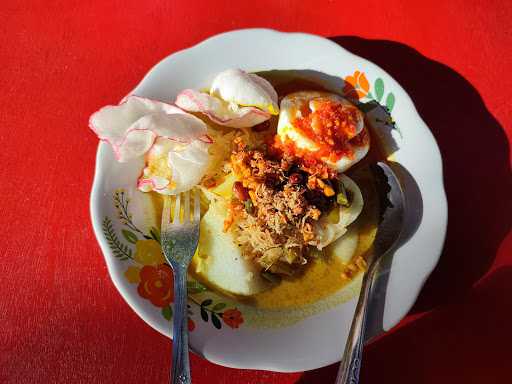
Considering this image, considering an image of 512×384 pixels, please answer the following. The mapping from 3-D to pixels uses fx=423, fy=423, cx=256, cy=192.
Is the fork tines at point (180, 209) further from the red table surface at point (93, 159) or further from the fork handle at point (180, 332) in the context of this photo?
the red table surface at point (93, 159)

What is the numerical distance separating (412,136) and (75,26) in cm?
190

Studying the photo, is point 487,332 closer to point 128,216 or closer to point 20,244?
point 128,216

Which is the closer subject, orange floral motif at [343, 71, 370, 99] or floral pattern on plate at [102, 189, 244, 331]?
floral pattern on plate at [102, 189, 244, 331]

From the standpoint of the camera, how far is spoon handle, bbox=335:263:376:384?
1.58m

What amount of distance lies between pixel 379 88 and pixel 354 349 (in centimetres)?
115

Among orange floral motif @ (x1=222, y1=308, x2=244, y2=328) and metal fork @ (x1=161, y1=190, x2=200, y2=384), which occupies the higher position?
metal fork @ (x1=161, y1=190, x2=200, y2=384)

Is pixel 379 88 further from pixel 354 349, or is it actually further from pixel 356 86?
pixel 354 349

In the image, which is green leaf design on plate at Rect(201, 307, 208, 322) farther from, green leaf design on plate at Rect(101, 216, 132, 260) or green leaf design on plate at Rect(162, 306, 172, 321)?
green leaf design on plate at Rect(101, 216, 132, 260)

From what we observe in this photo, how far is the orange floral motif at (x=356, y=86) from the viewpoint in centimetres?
198

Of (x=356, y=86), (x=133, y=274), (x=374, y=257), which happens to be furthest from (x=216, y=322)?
(x=356, y=86)

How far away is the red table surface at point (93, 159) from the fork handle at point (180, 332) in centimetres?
30

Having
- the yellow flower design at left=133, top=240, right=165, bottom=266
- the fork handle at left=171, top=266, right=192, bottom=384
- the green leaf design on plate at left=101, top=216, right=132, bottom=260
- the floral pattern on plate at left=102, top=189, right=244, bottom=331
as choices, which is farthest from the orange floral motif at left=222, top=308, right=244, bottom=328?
the green leaf design on plate at left=101, top=216, right=132, bottom=260

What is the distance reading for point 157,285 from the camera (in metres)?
1.76

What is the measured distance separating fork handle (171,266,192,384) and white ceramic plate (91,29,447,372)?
0.28 feet
